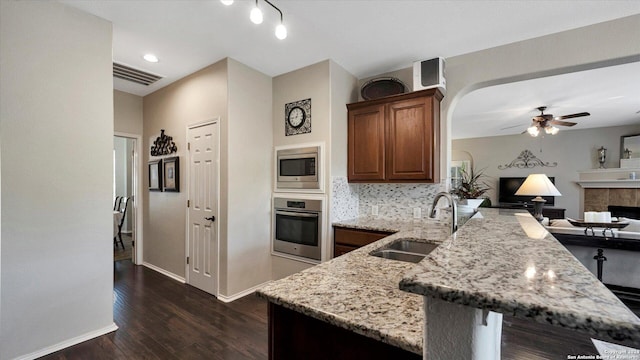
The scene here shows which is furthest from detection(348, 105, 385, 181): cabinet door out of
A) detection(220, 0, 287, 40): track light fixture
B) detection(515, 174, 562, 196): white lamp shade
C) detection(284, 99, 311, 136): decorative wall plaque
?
detection(515, 174, 562, 196): white lamp shade

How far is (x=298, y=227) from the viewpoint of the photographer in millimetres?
3188

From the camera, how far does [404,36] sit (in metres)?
2.55

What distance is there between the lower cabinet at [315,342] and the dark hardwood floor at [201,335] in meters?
1.26

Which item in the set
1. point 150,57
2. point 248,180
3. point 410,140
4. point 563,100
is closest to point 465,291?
point 410,140

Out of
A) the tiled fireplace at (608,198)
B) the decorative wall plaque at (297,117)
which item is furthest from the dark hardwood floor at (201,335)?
the tiled fireplace at (608,198)

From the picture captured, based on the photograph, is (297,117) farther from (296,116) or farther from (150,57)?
(150,57)

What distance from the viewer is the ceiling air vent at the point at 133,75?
10.7 feet

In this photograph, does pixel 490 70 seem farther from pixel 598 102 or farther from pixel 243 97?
pixel 598 102

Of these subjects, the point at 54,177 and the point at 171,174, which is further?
the point at 171,174

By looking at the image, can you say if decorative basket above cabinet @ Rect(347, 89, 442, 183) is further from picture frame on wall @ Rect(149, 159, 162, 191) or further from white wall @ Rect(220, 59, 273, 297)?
picture frame on wall @ Rect(149, 159, 162, 191)

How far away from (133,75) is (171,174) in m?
1.33

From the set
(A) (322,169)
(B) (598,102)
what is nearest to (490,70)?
(A) (322,169)

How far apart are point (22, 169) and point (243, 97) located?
1936 millimetres

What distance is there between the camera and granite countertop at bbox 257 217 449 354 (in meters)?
0.79
